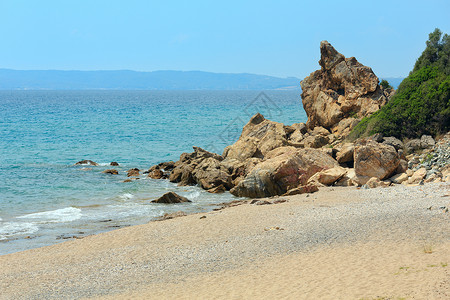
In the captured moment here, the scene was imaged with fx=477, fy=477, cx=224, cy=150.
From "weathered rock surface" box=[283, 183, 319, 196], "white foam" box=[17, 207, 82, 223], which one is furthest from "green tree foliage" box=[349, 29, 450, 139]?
"white foam" box=[17, 207, 82, 223]

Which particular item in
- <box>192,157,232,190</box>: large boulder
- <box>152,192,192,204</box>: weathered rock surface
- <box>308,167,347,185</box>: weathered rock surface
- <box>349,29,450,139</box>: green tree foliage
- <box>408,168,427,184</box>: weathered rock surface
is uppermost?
<box>349,29,450,139</box>: green tree foliage

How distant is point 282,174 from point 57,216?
37.5ft

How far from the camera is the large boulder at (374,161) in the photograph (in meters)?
23.1

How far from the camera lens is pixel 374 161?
23.1 metres

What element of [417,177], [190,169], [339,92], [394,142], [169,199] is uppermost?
[339,92]

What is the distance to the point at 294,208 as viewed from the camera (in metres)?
20.0

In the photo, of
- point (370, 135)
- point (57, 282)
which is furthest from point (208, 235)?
point (370, 135)

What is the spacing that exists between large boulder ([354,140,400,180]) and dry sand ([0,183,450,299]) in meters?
2.98

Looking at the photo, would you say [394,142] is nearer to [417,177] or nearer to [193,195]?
[417,177]

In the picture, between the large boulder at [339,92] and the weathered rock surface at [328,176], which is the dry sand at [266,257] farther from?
the large boulder at [339,92]

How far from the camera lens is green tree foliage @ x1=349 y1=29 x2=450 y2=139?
29.0m

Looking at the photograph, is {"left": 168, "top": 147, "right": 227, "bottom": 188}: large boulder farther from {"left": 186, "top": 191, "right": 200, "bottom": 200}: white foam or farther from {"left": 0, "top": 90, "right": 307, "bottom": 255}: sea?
{"left": 186, "top": 191, "right": 200, "bottom": 200}: white foam

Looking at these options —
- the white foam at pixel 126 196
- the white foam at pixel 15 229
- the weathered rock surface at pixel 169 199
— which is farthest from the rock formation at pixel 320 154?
the white foam at pixel 15 229

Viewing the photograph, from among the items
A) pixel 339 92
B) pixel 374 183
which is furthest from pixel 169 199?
pixel 339 92
